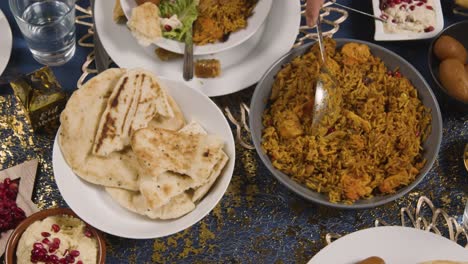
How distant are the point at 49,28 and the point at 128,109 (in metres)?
0.61

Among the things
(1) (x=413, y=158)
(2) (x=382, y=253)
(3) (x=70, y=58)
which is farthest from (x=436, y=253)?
(3) (x=70, y=58)

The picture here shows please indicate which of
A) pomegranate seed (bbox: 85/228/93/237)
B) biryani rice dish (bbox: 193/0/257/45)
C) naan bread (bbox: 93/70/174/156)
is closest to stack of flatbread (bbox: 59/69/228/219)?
naan bread (bbox: 93/70/174/156)

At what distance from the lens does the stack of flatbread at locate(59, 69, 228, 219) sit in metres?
2.18

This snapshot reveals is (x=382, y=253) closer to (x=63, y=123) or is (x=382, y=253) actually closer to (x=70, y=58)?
(x=63, y=123)

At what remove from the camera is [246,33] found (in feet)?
8.42

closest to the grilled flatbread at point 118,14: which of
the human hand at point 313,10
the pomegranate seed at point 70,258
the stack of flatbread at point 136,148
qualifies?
the stack of flatbread at point 136,148

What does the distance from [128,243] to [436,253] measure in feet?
3.56

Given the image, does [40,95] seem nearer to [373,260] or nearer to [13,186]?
[13,186]

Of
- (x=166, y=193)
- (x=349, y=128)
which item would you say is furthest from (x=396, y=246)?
(x=166, y=193)

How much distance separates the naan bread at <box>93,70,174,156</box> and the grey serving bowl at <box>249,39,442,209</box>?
34 cm

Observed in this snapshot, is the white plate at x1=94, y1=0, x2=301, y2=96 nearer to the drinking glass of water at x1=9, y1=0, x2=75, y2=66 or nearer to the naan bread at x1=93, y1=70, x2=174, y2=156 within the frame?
the drinking glass of water at x1=9, y1=0, x2=75, y2=66

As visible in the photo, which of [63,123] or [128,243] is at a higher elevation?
[63,123]

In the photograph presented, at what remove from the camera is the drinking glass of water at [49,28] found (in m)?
2.59

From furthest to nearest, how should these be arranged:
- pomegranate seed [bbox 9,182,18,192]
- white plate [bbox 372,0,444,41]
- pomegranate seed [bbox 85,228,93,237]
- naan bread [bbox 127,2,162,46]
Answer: white plate [bbox 372,0,444,41] → naan bread [bbox 127,2,162,46] → pomegranate seed [bbox 9,182,18,192] → pomegranate seed [bbox 85,228,93,237]
